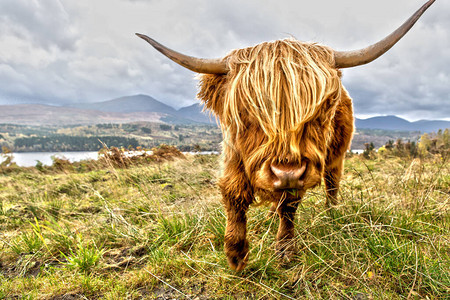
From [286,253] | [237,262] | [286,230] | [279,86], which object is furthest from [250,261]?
[279,86]

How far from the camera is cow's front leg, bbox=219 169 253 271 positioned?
Answer: 6.81 ft

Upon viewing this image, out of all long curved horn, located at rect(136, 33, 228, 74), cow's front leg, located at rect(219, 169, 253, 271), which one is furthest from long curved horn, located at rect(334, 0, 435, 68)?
cow's front leg, located at rect(219, 169, 253, 271)

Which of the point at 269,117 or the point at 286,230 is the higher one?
the point at 269,117

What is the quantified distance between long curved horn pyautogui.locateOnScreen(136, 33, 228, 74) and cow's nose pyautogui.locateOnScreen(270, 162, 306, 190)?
3.37 ft

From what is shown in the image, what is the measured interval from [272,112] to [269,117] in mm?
41

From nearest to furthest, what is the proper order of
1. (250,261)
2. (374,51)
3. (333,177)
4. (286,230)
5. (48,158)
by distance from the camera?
(374,51) < (250,261) < (286,230) < (333,177) < (48,158)

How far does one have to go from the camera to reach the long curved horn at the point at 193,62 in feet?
6.39

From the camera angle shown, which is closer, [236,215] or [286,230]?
[236,215]

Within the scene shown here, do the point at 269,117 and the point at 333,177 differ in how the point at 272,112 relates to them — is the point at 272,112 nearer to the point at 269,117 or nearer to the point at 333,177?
the point at 269,117

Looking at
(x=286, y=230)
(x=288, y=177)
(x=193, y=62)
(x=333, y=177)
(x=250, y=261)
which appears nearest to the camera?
(x=288, y=177)

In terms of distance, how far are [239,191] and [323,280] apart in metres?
0.93

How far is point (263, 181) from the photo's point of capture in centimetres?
164

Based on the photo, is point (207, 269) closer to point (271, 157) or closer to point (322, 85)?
point (271, 157)

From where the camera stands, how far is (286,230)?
8.13ft
